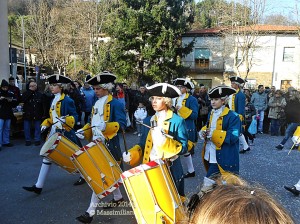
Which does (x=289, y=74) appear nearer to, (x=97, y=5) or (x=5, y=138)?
(x=97, y=5)

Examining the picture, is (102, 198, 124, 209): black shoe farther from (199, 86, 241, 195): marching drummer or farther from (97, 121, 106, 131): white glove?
(199, 86, 241, 195): marching drummer

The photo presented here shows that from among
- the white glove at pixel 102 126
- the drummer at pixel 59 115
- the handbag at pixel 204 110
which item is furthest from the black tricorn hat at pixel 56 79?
the handbag at pixel 204 110

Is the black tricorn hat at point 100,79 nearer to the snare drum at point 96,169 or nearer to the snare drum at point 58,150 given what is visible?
the snare drum at point 58,150

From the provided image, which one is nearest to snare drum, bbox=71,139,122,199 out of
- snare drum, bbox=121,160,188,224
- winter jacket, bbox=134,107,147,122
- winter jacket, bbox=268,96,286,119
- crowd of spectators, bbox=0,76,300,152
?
snare drum, bbox=121,160,188,224

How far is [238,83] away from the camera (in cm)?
740

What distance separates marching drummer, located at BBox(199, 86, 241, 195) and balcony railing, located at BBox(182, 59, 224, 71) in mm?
29729

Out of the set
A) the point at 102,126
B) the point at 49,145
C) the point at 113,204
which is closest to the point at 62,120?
the point at 49,145

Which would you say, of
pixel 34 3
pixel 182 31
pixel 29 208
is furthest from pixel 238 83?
pixel 34 3

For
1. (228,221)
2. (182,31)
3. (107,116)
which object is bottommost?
(107,116)

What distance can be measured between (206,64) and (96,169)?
31652mm

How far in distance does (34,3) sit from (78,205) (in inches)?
1371

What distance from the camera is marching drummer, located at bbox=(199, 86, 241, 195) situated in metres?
4.11

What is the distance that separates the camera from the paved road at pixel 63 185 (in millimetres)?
4301

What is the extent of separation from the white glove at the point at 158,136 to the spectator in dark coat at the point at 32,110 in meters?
6.52
